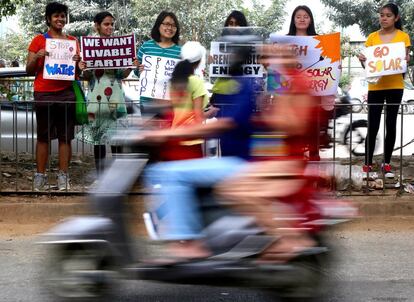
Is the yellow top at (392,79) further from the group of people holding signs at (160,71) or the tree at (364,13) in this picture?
the tree at (364,13)

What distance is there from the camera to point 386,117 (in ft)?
28.1

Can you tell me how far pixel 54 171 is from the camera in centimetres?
884

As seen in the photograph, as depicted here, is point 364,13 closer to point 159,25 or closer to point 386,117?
point 386,117

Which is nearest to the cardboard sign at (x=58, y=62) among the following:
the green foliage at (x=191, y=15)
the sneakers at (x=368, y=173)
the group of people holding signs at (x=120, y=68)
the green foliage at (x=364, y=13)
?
the group of people holding signs at (x=120, y=68)

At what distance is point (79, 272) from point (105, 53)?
14.4 ft

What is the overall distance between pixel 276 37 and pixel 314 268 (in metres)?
4.31

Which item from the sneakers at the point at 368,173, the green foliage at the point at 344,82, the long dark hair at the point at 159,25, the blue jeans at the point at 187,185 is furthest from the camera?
the green foliage at the point at 344,82

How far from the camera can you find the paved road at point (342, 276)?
5.11 m

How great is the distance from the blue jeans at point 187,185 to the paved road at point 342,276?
641 mm

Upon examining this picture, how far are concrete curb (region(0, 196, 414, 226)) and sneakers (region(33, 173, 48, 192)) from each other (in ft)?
0.67

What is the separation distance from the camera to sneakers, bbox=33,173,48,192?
332 inches

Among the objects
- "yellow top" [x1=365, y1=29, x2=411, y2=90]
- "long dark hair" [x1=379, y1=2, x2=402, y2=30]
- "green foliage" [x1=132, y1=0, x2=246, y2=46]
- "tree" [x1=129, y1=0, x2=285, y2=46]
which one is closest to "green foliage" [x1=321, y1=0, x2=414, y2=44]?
"tree" [x1=129, y1=0, x2=285, y2=46]

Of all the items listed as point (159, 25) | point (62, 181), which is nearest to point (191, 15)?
point (62, 181)

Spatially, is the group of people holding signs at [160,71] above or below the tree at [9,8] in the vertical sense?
below
